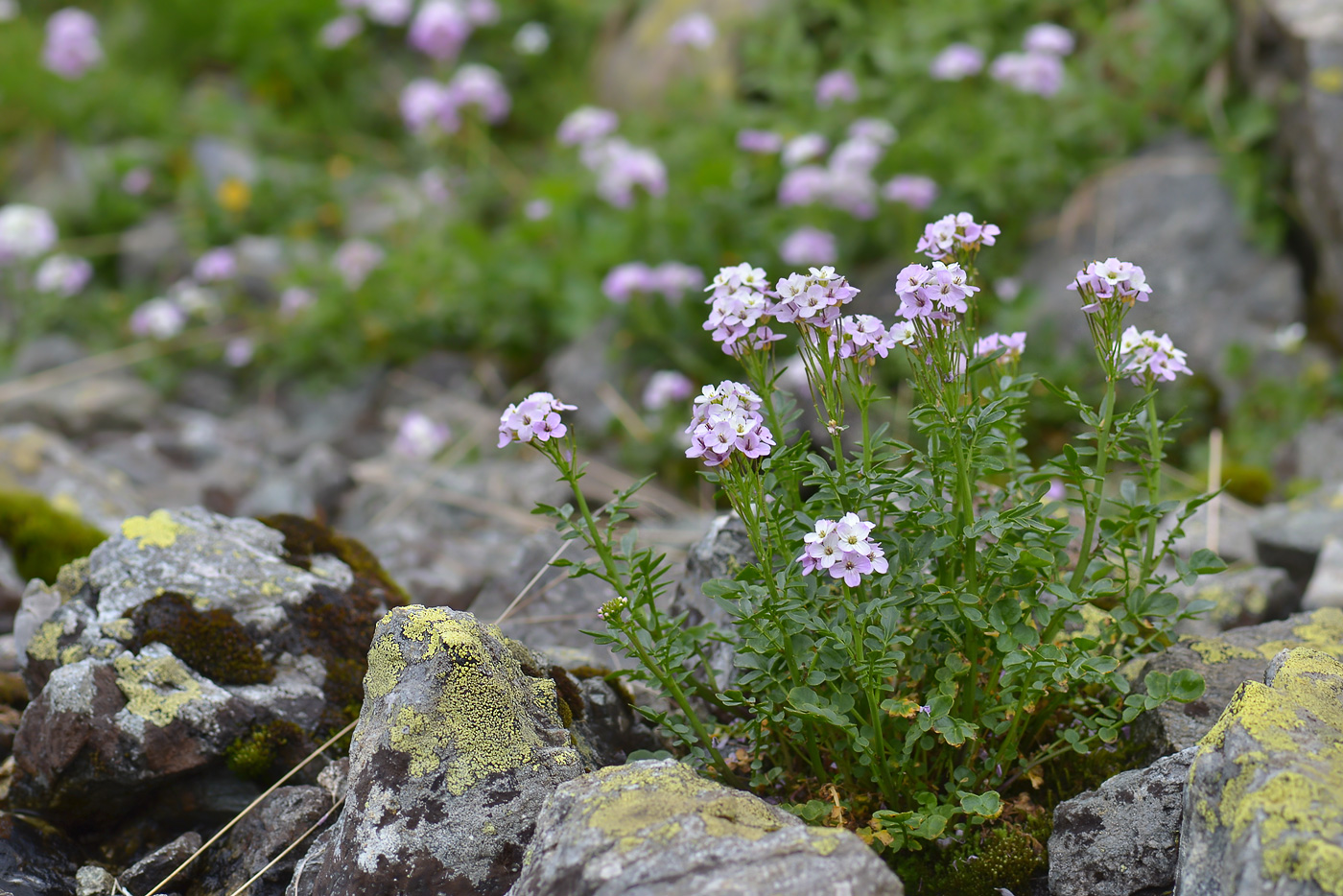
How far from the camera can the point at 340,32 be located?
28.2ft

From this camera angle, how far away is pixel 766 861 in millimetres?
1759

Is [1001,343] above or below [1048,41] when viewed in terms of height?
below

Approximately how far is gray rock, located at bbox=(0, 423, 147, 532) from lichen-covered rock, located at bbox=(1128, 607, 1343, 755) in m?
3.89

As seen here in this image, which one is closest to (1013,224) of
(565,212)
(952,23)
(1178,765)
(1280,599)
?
(952,23)

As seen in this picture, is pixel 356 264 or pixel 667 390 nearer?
pixel 667 390

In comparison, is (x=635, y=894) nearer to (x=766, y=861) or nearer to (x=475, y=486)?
(x=766, y=861)

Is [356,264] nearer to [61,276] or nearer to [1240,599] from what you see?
[61,276]

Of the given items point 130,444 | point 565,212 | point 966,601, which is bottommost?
point 130,444

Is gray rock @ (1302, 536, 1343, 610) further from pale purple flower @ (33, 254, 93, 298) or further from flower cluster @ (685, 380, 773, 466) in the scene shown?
pale purple flower @ (33, 254, 93, 298)

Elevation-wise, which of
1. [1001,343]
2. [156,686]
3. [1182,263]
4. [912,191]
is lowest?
[156,686]

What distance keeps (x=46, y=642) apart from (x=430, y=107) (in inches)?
225

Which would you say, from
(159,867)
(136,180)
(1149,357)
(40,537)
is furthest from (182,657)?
(136,180)

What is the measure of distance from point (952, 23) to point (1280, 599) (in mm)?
4713

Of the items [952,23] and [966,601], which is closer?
A: [966,601]
